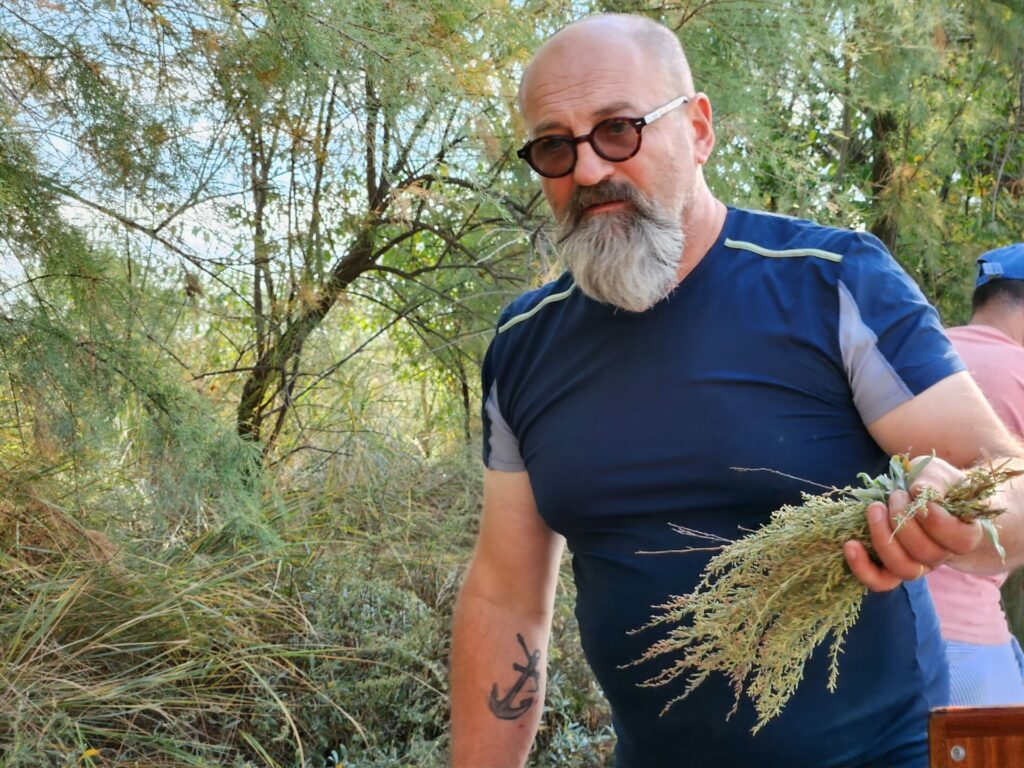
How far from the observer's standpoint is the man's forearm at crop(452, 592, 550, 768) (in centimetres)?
259

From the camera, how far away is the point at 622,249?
2.36m

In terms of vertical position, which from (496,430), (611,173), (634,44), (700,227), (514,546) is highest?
(634,44)

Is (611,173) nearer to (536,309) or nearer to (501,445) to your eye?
(536,309)

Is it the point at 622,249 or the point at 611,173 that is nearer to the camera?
the point at 622,249

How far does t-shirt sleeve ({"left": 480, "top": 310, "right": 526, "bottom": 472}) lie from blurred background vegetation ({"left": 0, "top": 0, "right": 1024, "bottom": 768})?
163cm

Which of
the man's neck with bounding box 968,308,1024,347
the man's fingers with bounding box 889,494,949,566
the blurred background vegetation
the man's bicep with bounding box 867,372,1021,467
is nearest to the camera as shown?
the man's fingers with bounding box 889,494,949,566

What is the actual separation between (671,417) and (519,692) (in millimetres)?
780

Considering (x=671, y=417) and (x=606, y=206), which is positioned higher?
(x=606, y=206)

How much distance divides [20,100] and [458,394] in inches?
127

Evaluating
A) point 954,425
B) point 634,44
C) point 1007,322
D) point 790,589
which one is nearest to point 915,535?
point 790,589

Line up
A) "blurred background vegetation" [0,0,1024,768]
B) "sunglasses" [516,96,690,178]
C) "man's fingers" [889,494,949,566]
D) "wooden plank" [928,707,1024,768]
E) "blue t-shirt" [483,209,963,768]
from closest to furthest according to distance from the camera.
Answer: "wooden plank" [928,707,1024,768]
"man's fingers" [889,494,949,566]
"blue t-shirt" [483,209,963,768]
"sunglasses" [516,96,690,178]
"blurred background vegetation" [0,0,1024,768]

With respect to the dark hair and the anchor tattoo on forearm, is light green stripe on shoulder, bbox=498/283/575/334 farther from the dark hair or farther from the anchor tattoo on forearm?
the dark hair

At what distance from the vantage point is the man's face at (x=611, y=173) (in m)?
2.37

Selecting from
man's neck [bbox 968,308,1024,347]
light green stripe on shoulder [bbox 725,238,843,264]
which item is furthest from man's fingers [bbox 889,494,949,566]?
man's neck [bbox 968,308,1024,347]
